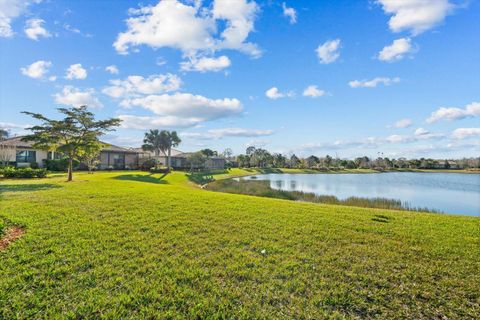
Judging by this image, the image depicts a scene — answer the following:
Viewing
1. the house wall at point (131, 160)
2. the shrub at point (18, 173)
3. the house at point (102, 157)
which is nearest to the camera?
the shrub at point (18, 173)

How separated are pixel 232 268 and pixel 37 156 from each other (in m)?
32.7

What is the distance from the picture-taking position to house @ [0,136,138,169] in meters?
23.6

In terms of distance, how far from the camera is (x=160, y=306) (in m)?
3.14

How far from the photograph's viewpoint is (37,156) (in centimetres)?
2773

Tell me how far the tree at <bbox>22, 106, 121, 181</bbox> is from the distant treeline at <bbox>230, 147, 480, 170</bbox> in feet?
168

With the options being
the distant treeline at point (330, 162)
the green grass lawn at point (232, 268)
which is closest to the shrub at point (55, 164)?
the green grass lawn at point (232, 268)

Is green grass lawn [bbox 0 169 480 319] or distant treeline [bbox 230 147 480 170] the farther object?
distant treeline [bbox 230 147 480 170]

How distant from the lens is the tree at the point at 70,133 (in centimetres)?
1688

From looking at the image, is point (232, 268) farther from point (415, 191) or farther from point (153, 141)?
point (153, 141)

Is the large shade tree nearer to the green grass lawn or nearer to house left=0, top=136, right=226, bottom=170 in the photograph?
house left=0, top=136, right=226, bottom=170

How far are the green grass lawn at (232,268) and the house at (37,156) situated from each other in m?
17.4

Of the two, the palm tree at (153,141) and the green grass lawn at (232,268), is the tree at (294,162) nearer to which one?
the palm tree at (153,141)

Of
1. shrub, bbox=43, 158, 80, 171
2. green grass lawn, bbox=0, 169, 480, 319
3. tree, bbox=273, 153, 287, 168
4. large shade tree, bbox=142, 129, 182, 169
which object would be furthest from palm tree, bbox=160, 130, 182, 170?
tree, bbox=273, 153, 287, 168

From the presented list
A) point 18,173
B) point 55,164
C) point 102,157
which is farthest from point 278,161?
point 18,173
